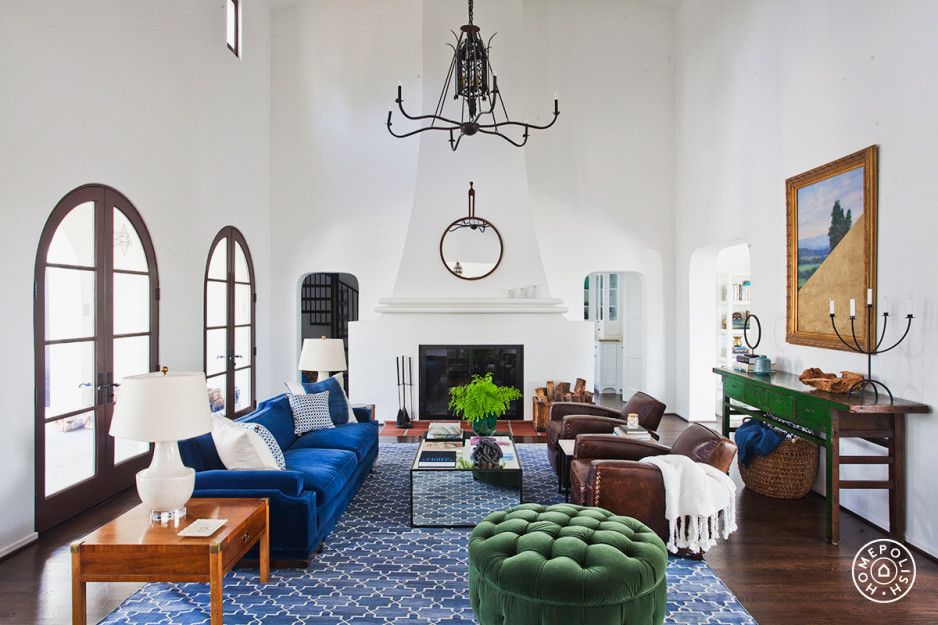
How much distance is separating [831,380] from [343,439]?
372 centimetres

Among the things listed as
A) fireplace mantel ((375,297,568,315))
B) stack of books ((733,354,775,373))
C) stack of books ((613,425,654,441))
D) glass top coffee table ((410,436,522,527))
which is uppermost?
fireplace mantel ((375,297,568,315))

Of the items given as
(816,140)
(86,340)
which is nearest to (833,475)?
(816,140)

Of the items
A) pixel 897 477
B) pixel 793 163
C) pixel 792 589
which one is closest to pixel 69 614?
pixel 792 589

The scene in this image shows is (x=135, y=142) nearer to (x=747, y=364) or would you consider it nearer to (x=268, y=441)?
(x=268, y=441)

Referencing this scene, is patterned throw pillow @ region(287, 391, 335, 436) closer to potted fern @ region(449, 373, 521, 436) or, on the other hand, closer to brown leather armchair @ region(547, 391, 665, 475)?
potted fern @ region(449, 373, 521, 436)

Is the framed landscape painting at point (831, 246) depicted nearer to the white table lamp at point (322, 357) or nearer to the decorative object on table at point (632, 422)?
the decorative object on table at point (632, 422)

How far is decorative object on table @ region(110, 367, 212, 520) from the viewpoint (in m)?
2.94

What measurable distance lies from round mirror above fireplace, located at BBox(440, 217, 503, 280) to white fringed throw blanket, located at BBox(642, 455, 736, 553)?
4.70 meters

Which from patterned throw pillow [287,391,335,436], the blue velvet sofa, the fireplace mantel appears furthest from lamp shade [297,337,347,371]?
the fireplace mantel

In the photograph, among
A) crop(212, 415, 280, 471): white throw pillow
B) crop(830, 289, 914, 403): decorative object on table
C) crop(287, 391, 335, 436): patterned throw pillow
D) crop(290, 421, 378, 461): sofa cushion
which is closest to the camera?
crop(212, 415, 280, 471): white throw pillow

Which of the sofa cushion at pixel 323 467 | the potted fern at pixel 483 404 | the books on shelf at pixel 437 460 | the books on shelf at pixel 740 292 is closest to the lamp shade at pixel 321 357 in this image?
the sofa cushion at pixel 323 467

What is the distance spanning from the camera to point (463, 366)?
822cm

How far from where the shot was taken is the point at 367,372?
8242mm

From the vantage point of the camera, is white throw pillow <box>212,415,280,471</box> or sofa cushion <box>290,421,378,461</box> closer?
white throw pillow <box>212,415,280,471</box>
